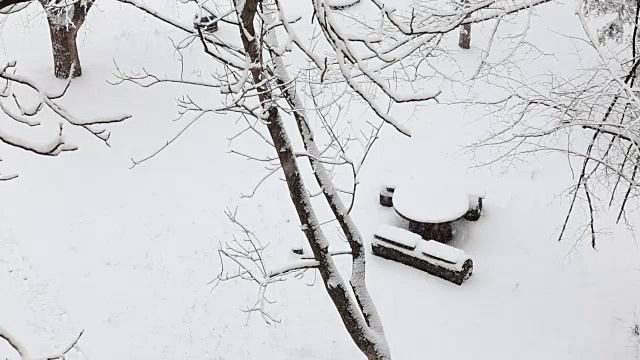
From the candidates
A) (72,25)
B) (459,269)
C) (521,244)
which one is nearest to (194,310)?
(459,269)

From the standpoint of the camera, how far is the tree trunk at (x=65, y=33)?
11.6 metres

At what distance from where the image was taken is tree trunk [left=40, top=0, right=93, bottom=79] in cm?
1157

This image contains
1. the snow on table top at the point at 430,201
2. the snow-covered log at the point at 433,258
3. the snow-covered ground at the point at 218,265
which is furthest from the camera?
the snow on table top at the point at 430,201

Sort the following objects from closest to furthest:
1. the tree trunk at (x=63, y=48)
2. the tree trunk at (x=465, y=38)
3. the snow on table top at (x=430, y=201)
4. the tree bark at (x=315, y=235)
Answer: the tree bark at (x=315, y=235) → the snow on table top at (x=430, y=201) → the tree trunk at (x=63, y=48) → the tree trunk at (x=465, y=38)

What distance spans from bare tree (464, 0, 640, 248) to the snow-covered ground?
21.9 inches

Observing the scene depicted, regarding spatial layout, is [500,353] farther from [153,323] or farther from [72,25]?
[72,25]

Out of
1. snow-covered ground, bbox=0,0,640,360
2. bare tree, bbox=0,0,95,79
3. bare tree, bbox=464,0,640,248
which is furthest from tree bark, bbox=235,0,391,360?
bare tree, bbox=0,0,95,79

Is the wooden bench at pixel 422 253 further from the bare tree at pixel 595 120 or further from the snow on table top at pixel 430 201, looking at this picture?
the bare tree at pixel 595 120

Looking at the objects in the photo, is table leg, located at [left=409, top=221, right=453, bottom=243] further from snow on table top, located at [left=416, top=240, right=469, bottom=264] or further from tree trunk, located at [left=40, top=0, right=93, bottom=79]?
tree trunk, located at [left=40, top=0, right=93, bottom=79]

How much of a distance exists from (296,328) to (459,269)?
2.26m

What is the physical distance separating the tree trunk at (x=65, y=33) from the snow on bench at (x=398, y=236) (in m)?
6.29

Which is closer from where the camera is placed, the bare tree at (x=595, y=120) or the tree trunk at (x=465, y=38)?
the bare tree at (x=595, y=120)

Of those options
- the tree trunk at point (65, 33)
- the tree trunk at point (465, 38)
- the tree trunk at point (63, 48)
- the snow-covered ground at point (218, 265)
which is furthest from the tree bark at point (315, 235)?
the tree trunk at point (465, 38)

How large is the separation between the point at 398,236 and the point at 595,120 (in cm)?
303
